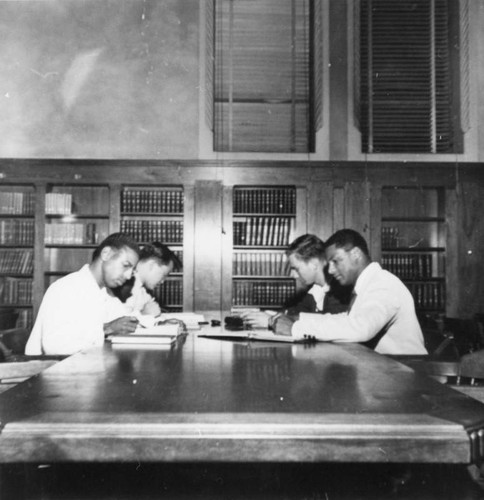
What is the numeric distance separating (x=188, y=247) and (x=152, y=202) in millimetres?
628

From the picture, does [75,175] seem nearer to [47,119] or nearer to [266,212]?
[47,119]

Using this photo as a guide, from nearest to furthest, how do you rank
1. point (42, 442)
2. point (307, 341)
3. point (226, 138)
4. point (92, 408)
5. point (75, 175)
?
point (42, 442) → point (92, 408) → point (307, 341) → point (75, 175) → point (226, 138)

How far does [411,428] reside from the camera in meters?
1.08

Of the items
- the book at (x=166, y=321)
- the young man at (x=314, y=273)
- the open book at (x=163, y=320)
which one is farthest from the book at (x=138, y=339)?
the young man at (x=314, y=273)

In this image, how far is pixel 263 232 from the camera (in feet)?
20.4

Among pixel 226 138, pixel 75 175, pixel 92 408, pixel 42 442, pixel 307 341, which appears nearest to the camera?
pixel 42 442

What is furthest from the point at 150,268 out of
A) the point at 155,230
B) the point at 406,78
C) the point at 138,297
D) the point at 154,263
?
the point at 406,78

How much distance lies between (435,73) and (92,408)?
6224 millimetres

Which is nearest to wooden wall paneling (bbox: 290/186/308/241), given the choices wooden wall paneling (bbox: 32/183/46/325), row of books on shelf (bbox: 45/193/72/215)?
row of books on shelf (bbox: 45/193/72/215)

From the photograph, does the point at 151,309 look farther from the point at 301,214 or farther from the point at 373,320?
the point at 301,214

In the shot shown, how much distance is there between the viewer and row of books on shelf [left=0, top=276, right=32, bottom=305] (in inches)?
242

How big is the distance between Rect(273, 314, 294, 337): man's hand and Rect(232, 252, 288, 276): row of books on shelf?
3.33 m

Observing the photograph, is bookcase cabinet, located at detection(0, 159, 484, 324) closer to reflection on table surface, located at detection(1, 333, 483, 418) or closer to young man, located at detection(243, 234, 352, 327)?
young man, located at detection(243, 234, 352, 327)

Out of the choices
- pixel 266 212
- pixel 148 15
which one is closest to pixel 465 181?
pixel 266 212
